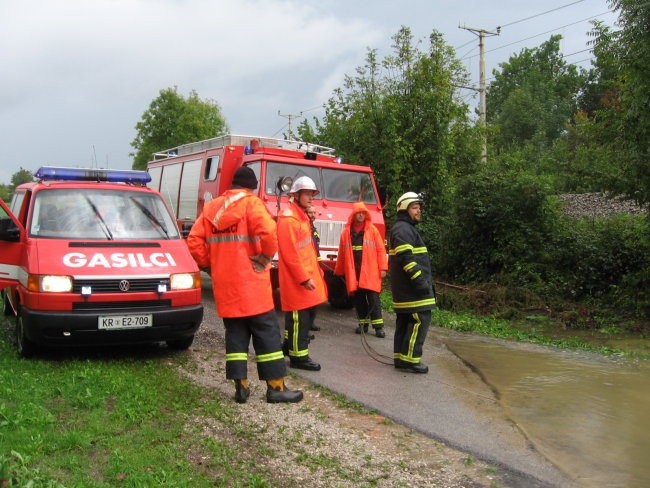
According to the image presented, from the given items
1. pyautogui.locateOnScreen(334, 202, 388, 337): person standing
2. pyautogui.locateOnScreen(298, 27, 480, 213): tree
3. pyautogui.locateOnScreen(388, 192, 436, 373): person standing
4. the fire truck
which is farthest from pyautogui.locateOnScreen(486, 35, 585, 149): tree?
pyautogui.locateOnScreen(388, 192, 436, 373): person standing

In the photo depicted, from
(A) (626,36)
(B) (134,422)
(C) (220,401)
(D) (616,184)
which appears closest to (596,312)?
(D) (616,184)

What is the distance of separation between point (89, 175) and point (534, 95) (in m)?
53.0

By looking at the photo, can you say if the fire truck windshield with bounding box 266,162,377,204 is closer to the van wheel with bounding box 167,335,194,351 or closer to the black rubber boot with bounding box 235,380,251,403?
the van wheel with bounding box 167,335,194,351

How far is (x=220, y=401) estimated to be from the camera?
211 inches

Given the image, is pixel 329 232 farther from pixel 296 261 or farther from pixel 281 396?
pixel 281 396

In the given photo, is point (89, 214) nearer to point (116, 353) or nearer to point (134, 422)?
point (116, 353)

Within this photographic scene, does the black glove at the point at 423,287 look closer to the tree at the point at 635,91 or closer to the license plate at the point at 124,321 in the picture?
the license plate at the point at 124,321

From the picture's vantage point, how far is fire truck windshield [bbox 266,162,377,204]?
10.4 meters

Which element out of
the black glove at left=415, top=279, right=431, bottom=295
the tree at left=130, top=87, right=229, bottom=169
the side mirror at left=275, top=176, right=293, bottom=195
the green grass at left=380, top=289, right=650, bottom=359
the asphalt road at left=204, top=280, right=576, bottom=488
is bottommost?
the green grass at left=380, top=289, right=650, bottom=359

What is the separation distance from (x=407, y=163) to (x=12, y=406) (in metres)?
11.4

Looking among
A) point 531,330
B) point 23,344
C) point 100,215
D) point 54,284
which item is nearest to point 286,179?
point 100,215

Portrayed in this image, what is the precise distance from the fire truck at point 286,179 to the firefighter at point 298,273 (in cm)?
295

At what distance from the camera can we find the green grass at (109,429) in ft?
12.4

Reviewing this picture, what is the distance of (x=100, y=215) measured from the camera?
23.4 feet
